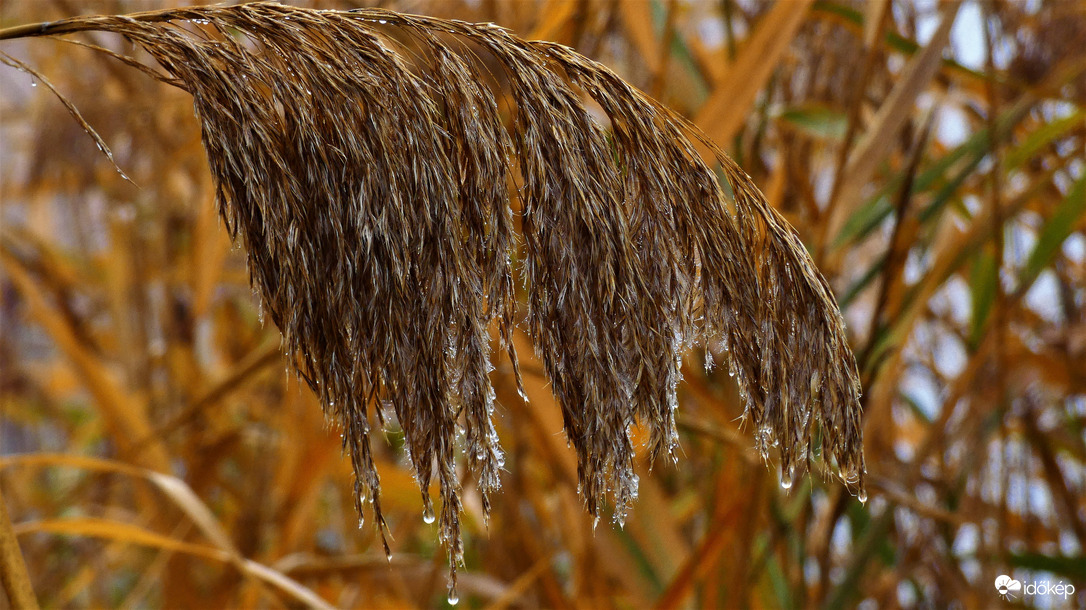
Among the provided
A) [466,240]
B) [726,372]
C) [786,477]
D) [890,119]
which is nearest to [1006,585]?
[726,372]

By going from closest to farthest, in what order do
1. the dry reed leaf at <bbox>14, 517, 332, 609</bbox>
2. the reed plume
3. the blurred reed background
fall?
the reed plume, the dry reed leaf at <bbox>14, 517, 332, 609</bbox>, the blurred reed background

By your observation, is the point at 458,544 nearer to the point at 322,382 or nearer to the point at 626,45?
the point at 322,382

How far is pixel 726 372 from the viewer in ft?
3.19

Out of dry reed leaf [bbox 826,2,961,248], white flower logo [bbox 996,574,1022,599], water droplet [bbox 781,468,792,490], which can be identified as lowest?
white flower logo [bbox 996,574,1022,599]

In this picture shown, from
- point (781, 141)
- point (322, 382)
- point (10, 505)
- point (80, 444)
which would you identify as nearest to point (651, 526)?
point (781, 141)

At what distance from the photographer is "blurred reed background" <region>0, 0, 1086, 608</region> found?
2.43 feet

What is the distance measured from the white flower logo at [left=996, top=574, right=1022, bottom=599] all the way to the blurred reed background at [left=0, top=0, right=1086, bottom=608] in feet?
0.05

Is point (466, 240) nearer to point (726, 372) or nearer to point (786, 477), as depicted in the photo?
point (786, 477)

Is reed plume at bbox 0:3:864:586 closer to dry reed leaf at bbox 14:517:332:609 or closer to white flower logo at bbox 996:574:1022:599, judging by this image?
dry reed leaf at bbox 14:517:332:609

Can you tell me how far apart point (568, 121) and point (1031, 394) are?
3.38 ft

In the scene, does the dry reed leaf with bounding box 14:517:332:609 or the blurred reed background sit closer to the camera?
the dry reed leaf with bounding box 14:517:332:609

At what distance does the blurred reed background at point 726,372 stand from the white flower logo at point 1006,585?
0.05ft

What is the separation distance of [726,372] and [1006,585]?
0.41m

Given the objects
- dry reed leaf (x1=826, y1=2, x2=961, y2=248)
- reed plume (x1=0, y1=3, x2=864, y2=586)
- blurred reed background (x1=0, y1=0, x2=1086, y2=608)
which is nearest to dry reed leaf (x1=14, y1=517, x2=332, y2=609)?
blurred reed background (x1=0, y1=0, x2=1086, y2=608)
